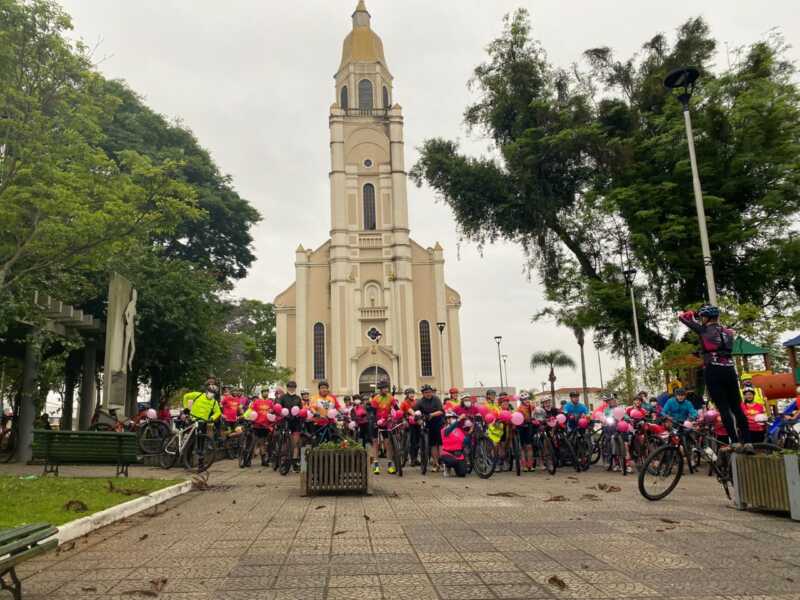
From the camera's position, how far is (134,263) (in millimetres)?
19703

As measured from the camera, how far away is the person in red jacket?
1184 cm

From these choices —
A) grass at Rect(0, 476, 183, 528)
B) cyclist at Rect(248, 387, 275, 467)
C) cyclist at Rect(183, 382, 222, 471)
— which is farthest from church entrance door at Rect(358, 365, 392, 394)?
grass at Rect(0, 476, 183, 528)

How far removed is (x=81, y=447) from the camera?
10.9m

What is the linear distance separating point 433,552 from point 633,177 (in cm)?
1838

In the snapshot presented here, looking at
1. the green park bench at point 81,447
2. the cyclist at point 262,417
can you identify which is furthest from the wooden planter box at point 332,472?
the cyclist at point 262,417

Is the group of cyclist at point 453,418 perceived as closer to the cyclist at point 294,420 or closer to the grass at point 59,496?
the cyclist at point 294,420

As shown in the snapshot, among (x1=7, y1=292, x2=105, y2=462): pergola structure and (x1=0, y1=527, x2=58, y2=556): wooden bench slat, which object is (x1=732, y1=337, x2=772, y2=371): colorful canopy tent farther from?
(x1=0, y1=527, x2=58, y2=556): wooden bench slat

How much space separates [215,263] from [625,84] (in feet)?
77.0

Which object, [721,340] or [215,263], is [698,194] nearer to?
[721,340]

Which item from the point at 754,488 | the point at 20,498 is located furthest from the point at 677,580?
the point at 20,498

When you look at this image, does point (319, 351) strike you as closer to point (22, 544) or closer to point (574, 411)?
point (574, 411)

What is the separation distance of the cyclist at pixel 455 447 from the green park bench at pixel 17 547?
9.26 metres

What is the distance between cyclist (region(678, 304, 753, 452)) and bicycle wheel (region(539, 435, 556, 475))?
20.2ft

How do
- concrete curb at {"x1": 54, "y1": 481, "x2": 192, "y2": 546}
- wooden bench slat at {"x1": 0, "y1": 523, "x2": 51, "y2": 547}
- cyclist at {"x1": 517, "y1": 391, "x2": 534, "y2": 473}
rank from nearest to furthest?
wooden bench slat at {"x1": 0, "y1": 523, "x2": 51, "y2": 547} → concrete curb at {"x1": 54, "y1": 481, "x2": 192, "y2": 546} → cyclist at {"x1": 517, "y1": 391, "x2": 534, "y2": 473}
